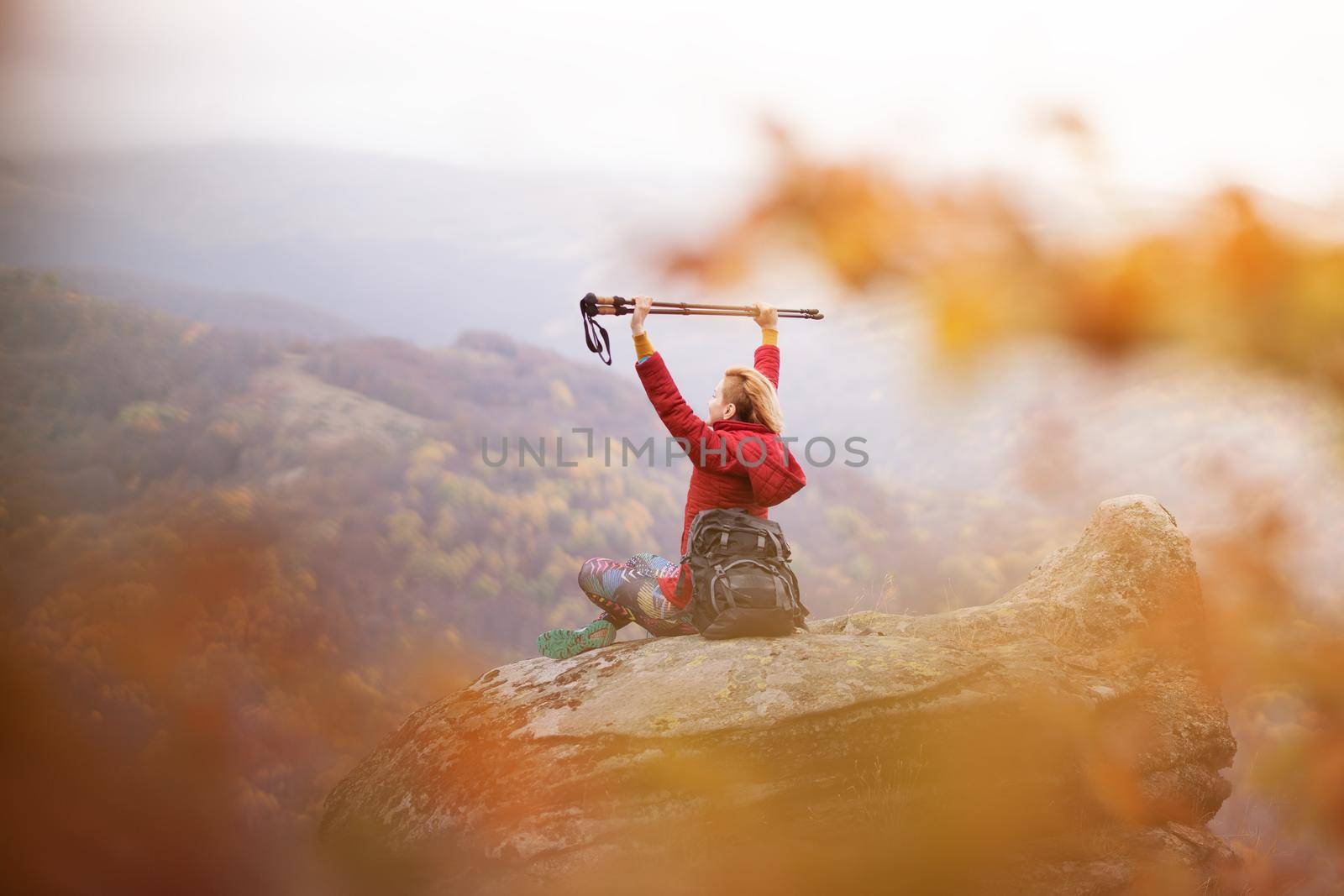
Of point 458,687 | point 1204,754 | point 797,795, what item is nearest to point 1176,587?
point 1204,754

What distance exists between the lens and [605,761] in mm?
6738

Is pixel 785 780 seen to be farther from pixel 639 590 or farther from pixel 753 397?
pixel 753 397

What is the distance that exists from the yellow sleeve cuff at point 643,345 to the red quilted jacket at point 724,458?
0.16 feet

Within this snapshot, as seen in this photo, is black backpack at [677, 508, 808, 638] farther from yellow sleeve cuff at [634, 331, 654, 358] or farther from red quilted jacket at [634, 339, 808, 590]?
yellow sleeve cuff at [634, 331, 654, 358]

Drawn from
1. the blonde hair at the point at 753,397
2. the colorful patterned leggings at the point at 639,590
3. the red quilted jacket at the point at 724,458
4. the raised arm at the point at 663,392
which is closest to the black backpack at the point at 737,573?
the red quilted jacket at the point at 724,458

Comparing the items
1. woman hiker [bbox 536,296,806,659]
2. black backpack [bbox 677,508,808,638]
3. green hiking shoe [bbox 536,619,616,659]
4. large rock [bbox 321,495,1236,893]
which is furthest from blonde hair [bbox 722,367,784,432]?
green hiking shoe [bbox 536,619,616,659]

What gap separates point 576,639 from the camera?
321 inches

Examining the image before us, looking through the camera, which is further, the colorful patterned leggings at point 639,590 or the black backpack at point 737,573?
the colorful patterned leggings at point 639,590

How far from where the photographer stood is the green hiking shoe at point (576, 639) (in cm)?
813

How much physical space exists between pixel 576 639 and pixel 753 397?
305 cm

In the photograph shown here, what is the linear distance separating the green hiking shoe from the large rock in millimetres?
203

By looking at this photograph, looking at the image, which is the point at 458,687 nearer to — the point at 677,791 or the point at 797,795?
the point at 677,791

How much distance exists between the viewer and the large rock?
263 inches

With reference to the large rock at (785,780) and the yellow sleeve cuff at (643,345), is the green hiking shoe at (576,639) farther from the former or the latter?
the yellow sleeve cuff at (643,345)
